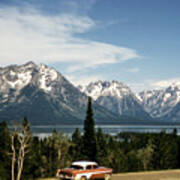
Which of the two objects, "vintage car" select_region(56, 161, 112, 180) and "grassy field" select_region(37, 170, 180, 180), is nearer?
"vintage car" select_region(56, 161, 112, 180)

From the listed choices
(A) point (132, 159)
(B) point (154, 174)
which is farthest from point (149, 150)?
(B) point (154, 174)

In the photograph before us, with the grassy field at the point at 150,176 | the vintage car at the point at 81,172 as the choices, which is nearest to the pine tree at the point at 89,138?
the grassy field at the point at 150,176

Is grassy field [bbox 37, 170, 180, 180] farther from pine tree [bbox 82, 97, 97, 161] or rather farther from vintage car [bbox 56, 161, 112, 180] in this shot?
pine tree [bbox 82, 97, 97, 161]

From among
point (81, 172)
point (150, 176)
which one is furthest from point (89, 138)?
point (81, 172)

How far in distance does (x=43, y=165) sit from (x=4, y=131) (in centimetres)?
1720

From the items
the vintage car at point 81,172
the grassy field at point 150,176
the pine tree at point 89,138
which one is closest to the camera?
the vintage car at point 81,172

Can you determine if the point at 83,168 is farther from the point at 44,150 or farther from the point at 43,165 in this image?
the point at 44,150

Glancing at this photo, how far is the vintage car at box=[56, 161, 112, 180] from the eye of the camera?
31.2 metres

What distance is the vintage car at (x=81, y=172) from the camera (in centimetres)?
3119

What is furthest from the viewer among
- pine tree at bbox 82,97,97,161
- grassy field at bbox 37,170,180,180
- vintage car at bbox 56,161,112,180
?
pine tree at bbox 82,97,97,161

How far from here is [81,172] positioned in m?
31.6

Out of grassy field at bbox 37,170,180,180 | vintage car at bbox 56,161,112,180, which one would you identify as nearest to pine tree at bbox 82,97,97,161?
grassy field at bbox 37,170,180,180

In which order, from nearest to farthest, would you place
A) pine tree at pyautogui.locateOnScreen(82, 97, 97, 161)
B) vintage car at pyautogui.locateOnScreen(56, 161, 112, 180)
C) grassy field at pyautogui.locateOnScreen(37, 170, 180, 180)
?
vintage car at pyautogui.locateOnScreen(56, 161, 112, 180)
grassy field at pyautogui.locateOnScreen(37, 170, 180, 180)
pine tree at pyautogui.locateOnScreen(82, 97, 97, 161)

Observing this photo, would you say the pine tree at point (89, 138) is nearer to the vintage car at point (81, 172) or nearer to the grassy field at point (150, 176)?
the grassy field at point (150, 176)
